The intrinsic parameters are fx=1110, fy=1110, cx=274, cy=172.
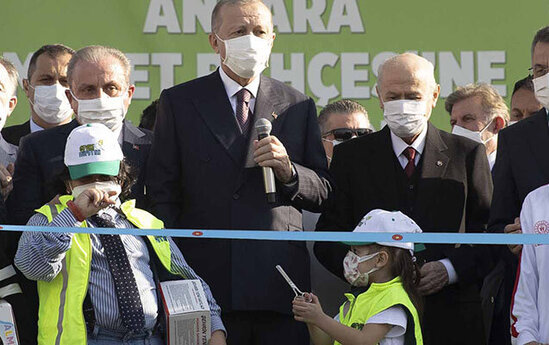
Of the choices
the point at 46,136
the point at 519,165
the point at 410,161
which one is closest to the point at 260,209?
the point at 410,161

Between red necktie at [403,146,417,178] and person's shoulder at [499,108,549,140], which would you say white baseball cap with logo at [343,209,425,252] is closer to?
red necktie at [403,146,417,178]

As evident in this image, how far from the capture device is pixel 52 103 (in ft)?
21.4

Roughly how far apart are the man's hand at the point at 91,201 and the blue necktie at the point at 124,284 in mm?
195

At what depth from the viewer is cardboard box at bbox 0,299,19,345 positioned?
14.8 ft

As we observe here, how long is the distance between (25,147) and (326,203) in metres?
1.44

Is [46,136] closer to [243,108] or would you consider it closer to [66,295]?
[243,108]

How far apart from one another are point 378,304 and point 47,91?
8.94ft

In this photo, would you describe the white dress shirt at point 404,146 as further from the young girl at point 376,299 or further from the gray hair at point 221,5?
the gray hair at point 221,5

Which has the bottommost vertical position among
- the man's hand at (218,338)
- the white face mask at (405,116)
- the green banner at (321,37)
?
the man's hand at (218,338)

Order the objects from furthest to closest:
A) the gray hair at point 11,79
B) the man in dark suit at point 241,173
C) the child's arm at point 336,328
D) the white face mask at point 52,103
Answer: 1. the white face mask at point 52,103
2. the gray hair at point 11,79
3. the man in dark suit at point 241,173
4. the child's arm at point 336,328

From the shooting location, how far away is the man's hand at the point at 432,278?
5.05 metres

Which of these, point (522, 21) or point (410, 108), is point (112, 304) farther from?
point (522, 21)

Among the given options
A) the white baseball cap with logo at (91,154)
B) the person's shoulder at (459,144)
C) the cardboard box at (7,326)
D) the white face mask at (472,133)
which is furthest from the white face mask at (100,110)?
the white face mask at (472,133)

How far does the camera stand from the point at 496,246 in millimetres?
5320
